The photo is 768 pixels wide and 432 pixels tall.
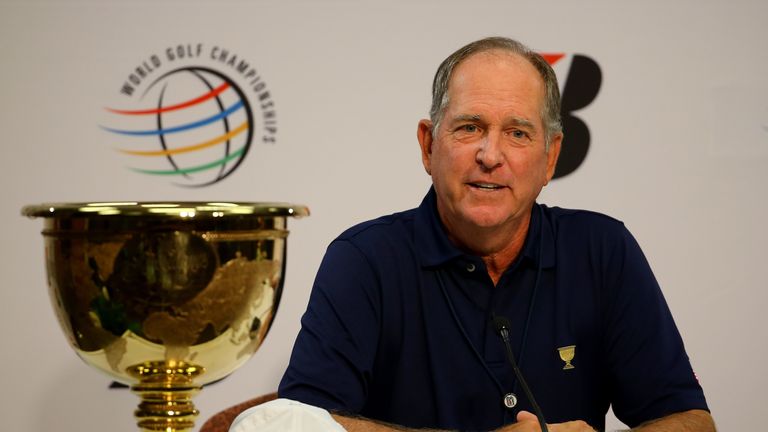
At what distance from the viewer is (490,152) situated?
1.86 m

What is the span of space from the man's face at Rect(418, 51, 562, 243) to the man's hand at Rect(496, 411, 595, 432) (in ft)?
1.33

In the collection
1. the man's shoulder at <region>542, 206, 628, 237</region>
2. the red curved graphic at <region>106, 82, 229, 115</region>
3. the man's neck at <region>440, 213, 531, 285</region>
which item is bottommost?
the man's neck at <region>440, 213, 531, 285</region>

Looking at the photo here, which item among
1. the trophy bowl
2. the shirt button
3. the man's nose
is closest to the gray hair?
the man's nose

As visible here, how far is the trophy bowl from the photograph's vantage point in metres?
0.98

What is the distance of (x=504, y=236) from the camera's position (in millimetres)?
1957

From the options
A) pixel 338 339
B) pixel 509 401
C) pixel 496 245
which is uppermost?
pixel 496 245

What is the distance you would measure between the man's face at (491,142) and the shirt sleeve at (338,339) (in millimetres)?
241

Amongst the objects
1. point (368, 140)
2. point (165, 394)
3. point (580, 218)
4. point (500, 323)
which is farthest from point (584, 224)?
point (165, 394)

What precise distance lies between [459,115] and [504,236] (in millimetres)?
265

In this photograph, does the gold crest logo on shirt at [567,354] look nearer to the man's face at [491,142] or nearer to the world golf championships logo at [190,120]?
the man's face at [491,142]

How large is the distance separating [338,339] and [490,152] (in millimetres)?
463

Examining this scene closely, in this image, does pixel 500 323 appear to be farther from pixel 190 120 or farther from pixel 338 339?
pixel 190 120

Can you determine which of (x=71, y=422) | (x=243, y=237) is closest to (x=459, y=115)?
(x=243, y=237)

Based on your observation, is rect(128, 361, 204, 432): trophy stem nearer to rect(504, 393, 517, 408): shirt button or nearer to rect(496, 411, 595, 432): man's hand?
rect(496, 411, 595, 432): man's hand
